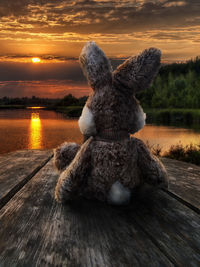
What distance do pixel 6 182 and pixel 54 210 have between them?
1.97ft

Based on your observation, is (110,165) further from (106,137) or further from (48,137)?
(48,137)

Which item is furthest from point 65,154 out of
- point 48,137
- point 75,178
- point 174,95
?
point 174,95

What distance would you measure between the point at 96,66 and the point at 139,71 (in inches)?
8.7

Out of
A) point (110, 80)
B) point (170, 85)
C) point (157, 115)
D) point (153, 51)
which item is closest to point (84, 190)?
point (110, 80)

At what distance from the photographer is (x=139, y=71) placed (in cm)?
113

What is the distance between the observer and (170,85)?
99.7ft

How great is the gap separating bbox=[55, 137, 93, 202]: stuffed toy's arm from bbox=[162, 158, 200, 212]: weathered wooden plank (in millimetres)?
589

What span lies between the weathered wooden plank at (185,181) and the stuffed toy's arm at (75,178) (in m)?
0.59

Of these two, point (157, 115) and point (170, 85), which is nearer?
point (157, 115)

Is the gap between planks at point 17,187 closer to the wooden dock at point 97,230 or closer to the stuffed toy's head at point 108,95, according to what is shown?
the wooden dock at point 97,230

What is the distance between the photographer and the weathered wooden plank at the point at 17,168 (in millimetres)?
1469

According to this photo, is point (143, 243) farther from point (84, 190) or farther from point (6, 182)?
point (6, 182)

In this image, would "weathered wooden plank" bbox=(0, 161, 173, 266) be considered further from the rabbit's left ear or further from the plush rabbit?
the rabbit's left ear

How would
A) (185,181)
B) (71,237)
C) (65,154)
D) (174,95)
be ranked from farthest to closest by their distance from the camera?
(174,95) → (185,181) → (65,154) → (71,237)
